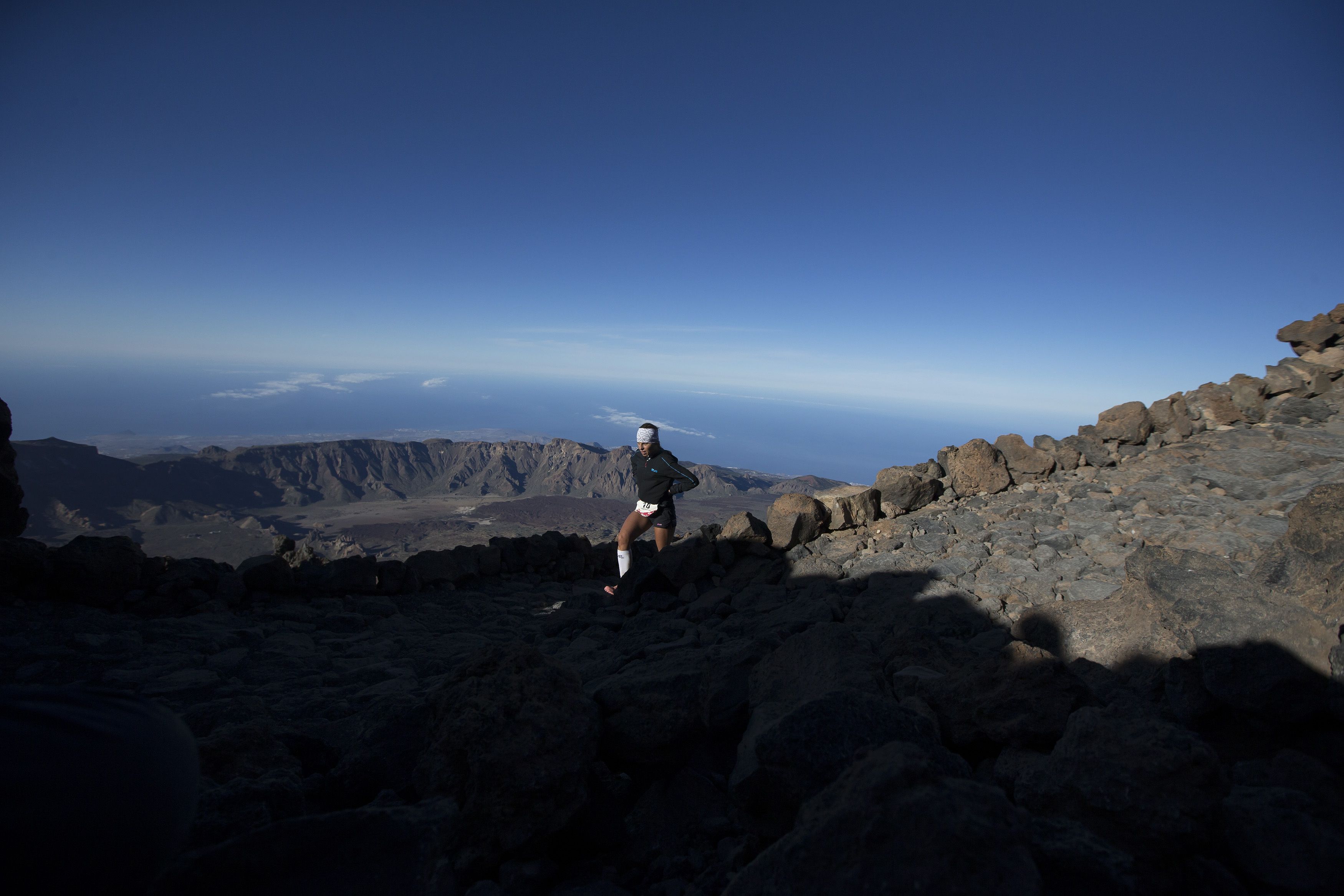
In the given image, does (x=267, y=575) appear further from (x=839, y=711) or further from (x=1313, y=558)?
(x=1313, y=558)

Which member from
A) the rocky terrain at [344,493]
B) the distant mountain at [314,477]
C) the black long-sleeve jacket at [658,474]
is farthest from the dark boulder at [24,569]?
the distant mountain at [314,477]

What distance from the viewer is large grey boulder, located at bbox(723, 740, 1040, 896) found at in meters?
1.34

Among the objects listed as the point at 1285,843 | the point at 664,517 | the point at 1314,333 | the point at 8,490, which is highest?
the point at 1314,333

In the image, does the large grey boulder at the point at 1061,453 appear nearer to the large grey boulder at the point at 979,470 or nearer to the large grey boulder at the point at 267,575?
the large grey boulder at the point at 979,470

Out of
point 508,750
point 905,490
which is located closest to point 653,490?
point 905,490

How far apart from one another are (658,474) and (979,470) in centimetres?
404

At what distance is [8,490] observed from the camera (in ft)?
19.8

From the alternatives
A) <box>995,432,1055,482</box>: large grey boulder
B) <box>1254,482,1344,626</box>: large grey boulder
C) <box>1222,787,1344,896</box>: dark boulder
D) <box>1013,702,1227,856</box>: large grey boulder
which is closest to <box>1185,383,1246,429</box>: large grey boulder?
<box>995,432,1055,482</box>: large grey boulder

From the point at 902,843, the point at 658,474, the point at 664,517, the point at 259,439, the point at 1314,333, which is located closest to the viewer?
the point at 902,843

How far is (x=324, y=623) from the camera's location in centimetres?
633

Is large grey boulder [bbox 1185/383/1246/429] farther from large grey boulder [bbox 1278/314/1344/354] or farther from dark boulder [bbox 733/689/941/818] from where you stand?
dark boulder [bbox 733/689/941/818]

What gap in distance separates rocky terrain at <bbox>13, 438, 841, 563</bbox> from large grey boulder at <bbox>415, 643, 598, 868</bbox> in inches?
1057

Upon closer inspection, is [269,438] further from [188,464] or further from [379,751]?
[379,751]

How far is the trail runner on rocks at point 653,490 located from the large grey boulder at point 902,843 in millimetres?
5850
